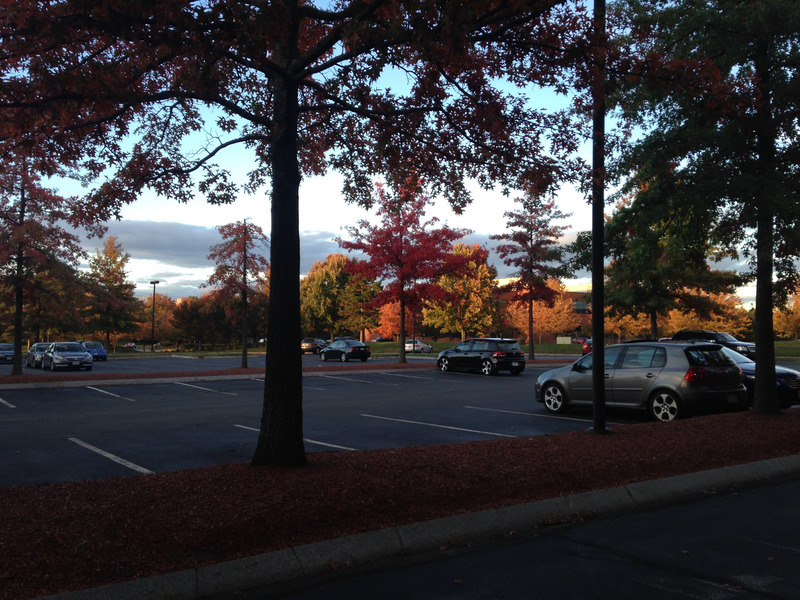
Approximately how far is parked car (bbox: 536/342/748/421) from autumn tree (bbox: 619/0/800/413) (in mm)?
704

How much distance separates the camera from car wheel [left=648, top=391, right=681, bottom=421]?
11.4 meters

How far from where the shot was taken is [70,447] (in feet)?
31.0

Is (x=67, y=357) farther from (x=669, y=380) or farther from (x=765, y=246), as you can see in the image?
(x=765, y=246)

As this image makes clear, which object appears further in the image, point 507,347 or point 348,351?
point 348,351

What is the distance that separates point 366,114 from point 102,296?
19911 millimetres

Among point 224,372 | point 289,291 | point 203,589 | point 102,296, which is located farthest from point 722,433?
point 102,296

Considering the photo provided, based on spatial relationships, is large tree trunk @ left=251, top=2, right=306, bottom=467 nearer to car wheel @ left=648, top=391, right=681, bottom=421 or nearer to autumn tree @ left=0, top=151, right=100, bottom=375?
car wheel @ left=648, top=391, right=681, bottom=421

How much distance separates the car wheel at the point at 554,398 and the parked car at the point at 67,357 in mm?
26872

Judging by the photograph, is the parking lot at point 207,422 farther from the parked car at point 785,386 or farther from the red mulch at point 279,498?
the parked car at point 785,386

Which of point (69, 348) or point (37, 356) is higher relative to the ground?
point (69, 348)

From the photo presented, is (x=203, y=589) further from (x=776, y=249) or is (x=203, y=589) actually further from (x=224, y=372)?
(x=224, y=372)

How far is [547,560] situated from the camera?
16.2 feet

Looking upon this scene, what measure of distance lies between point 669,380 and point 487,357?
1464cm

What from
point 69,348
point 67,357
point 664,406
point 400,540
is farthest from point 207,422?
point 69,348
